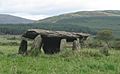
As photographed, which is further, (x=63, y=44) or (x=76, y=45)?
(x=76, y=45)

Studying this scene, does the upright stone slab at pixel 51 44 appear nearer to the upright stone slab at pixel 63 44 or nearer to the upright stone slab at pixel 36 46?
the upright stone slab at pixel 63 44

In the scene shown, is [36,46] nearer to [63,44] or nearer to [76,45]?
[63,44]

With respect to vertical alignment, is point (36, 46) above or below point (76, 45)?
above

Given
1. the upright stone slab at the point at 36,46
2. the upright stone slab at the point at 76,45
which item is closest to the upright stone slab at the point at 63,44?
the upright stone slab at the point at 76,45

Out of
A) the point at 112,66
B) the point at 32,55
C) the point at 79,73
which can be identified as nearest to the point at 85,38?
the point at 32,55

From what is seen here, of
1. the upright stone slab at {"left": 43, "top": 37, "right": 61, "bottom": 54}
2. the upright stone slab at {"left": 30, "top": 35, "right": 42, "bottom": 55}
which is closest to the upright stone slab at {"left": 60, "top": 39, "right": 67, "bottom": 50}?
the upright stone slab at {"left": 30, "top": 35, "right": 42, "bottom": 55}

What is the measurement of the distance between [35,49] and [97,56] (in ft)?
11.8

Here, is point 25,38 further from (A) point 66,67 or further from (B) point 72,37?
(A) point 66,67

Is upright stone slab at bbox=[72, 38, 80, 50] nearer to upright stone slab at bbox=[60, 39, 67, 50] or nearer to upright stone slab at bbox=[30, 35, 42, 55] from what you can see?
upright stone slab at bbox=[60, 39, 67, 50]

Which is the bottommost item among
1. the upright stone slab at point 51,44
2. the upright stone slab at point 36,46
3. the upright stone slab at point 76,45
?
the upright stone slab at point 51,44

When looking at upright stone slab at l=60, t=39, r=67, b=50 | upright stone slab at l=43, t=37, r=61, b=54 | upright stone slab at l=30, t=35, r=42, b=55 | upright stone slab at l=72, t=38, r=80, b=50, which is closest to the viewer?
upright stone slab at l=30, t=35, r=42, b=55

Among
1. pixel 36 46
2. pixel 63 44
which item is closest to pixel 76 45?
pixel 63 44

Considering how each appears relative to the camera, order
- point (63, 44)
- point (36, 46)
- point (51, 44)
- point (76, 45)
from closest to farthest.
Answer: point (36, 46), point (63, 44), point (76, 45), point (51, 44)

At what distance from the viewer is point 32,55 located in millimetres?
21375
